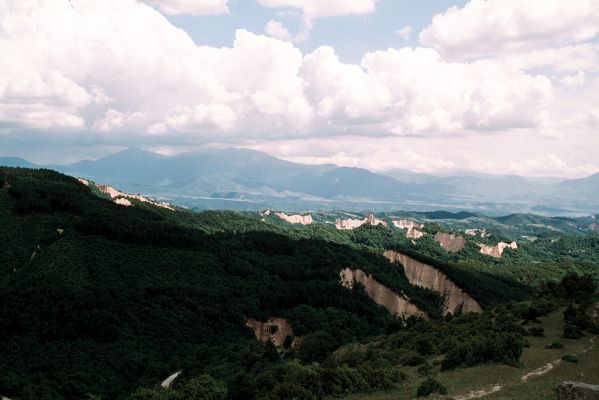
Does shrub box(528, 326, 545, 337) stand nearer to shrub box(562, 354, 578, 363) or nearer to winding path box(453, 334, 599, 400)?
winding path box(453, 334, 599, 400)

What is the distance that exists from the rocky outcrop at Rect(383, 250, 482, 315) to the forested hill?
7.77 feet

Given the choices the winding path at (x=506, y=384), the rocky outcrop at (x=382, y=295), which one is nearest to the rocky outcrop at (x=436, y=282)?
the rocky outcrop at (x=382, y=295)

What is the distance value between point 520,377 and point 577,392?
15805mm

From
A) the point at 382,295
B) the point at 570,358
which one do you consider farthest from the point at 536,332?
the point at 382,295

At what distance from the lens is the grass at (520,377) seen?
34.3 metres

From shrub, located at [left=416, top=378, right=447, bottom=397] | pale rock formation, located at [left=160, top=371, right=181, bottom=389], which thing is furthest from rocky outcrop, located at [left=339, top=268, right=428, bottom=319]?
shrub, located at [left=416, top=378, right=447, bottom=397]

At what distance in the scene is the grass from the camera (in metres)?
34.3

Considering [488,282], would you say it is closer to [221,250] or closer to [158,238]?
[221,250]

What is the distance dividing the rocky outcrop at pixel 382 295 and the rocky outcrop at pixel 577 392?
101 meters

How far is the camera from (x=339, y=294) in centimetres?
11588

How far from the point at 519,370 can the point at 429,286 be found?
108418 millimetres

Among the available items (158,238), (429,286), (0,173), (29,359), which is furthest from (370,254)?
(29,359)

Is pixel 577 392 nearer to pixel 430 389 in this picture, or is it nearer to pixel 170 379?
pixel 430 389

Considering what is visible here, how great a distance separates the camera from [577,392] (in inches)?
955
